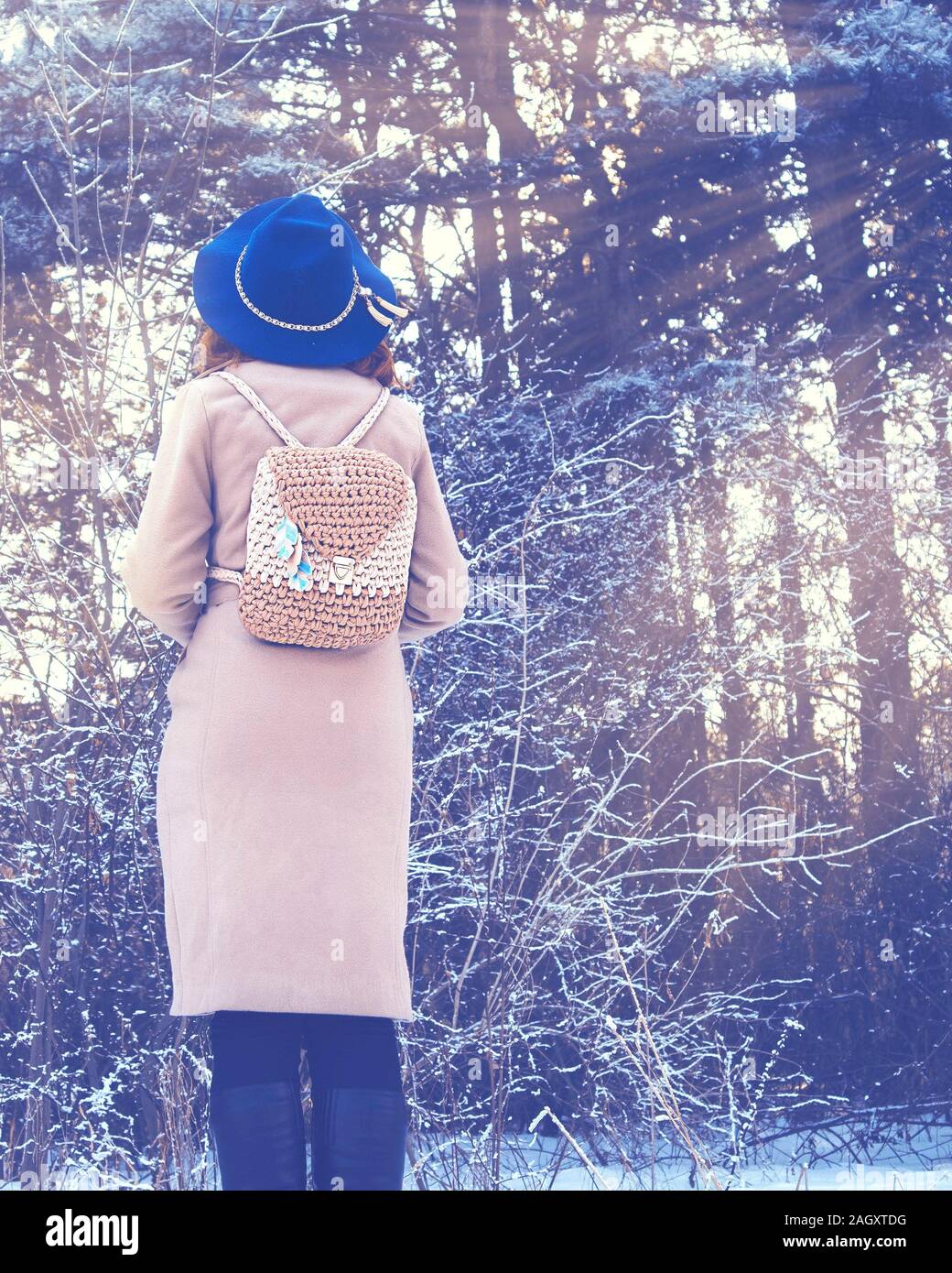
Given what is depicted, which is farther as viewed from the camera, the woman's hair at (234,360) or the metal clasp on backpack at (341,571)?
the woman's hair at (234,360)

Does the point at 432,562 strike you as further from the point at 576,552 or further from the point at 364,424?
the point at 576,552

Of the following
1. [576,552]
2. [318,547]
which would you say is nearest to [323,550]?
[318,547]

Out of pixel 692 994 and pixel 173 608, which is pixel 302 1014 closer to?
pixel 173 608

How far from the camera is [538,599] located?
3.97 metres

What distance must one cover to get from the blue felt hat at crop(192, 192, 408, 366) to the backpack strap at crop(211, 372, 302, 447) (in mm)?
63

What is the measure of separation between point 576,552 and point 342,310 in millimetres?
2231

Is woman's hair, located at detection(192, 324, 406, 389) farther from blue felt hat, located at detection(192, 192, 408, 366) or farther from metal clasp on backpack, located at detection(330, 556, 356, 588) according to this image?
metal clasp on backpack, located at detection(330, 556, 356, 588)

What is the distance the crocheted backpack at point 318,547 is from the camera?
173 centimetres

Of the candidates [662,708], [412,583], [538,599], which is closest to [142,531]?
Answer: [412,583]

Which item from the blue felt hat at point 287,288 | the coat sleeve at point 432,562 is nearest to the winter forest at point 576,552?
the coat sleeve at point 432,562

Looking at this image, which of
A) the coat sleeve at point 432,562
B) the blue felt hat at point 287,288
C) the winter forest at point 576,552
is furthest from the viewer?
the winter forest at point 576,552

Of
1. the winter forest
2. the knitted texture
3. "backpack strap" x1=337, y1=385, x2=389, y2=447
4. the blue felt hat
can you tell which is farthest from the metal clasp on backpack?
the winter forest

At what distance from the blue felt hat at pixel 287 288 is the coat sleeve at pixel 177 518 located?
0.12 meters

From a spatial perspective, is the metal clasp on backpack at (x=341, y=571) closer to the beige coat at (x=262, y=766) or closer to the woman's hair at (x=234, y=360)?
A: the beige coat at (x=262, y=766)
